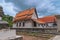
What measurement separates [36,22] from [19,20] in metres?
4.11

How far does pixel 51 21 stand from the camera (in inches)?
1490

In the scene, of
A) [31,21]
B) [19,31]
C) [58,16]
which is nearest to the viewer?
[58,16]

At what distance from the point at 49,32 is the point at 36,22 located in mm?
14728

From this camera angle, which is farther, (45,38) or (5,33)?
(45,38)

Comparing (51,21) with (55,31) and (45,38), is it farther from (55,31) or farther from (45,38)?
(45,38)

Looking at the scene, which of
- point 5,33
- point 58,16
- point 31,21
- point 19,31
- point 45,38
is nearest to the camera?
point 5,33

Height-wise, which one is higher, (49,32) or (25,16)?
(25,16)

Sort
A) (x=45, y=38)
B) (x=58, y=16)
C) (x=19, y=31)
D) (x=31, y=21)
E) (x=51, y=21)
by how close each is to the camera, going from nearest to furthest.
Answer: (x=45, y=38)
(x=58, y=16)
(x=19, y=31)
(x=31, y=21)
(x=51, y=21)

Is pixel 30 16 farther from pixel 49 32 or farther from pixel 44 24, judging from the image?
pixel 49 32

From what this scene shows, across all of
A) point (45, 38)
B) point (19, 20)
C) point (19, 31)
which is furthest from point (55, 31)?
point (19, 20)

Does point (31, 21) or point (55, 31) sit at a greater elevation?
point (31, 21)

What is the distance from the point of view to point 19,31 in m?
25.1

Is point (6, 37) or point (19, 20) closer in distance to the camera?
point (6, 37)

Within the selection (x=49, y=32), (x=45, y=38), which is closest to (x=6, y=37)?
(x=45, y=38)
